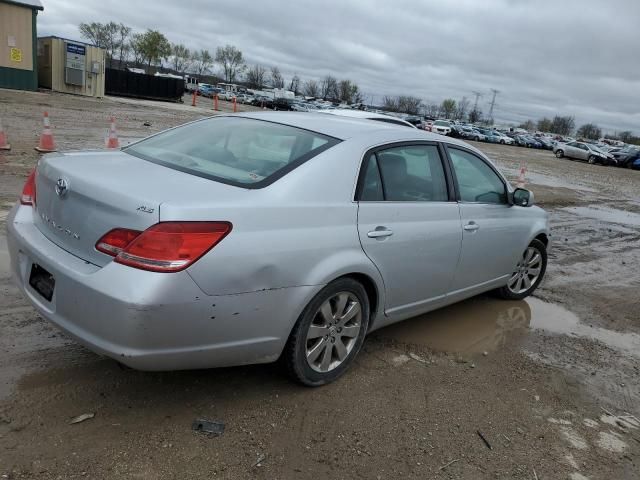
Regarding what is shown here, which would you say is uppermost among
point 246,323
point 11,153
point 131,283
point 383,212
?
point 383,212

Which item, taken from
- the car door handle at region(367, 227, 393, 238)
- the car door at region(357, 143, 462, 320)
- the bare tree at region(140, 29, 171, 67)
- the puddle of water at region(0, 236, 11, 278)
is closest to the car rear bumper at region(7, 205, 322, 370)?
the car door handle at region(367, 227, 393, 238)

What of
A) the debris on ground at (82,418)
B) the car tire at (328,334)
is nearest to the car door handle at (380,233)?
the car tire at (328,334)

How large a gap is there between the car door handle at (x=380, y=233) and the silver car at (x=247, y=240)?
0.01 metres

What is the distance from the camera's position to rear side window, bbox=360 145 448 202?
354cm

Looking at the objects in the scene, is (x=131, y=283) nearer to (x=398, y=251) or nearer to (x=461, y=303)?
(x=398, y=251)

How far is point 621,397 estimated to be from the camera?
3.85 meters

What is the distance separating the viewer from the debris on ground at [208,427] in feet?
9.51

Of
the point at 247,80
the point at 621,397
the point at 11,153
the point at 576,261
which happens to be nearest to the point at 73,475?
the point at 621,397

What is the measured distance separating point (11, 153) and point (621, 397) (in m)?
Answer: 10.6

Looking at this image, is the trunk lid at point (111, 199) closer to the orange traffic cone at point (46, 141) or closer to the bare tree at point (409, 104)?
the orange traffic cone at point (46, 141)

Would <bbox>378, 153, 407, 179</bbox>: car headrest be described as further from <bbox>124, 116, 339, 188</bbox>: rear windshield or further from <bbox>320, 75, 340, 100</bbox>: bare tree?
<bbox>320, 75, 340, 100</bbox>: bare tree

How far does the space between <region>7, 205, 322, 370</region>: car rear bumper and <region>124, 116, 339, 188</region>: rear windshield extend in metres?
0.70

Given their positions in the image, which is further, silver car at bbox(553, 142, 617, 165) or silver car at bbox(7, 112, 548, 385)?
silver car at bbox(553, 142, 617, 165)

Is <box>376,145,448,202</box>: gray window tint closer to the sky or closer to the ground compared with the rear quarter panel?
closer to the sky
